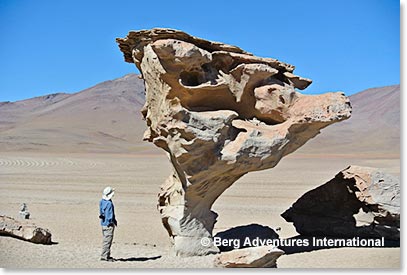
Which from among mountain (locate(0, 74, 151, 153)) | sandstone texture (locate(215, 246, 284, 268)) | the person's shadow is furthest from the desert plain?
sandstone texture (locate(215, 246, 284, 268))

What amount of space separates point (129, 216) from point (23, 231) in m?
6.50

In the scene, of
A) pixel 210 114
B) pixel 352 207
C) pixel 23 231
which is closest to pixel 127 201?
pixel 23 231

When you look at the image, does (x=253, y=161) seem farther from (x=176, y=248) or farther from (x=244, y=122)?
(x=176, y=248)

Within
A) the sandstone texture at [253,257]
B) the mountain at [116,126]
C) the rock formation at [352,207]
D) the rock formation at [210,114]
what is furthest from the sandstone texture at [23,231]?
the mountain at [116,126]

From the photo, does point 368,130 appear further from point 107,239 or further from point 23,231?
point 107,239

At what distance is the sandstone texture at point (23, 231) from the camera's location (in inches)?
471

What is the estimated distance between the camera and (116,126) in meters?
100

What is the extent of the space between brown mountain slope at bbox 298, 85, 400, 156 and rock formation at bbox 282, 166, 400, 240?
53839mm

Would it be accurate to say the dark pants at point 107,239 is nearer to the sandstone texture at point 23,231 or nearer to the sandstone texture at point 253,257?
the sandstone texture at point 23,231

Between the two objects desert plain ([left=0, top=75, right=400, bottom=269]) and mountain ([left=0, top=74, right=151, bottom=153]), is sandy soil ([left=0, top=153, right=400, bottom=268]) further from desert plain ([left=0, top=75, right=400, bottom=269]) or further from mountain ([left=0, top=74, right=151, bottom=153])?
mountain ([left=0, top=74, right=151, bottom=153])

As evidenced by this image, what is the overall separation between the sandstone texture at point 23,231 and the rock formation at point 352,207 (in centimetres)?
562

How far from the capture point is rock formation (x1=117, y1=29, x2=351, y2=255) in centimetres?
1073

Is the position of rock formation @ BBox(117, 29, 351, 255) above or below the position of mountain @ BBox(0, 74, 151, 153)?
below

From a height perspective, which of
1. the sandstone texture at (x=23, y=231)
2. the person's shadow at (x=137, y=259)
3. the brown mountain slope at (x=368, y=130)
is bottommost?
the person's shadow at (x=137, y=259)
